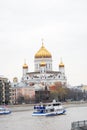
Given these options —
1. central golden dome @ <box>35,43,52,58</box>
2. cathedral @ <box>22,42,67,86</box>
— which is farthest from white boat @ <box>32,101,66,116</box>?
central golden dome @ <box>35,43,52,58</box>

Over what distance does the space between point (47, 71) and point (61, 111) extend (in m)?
82.2

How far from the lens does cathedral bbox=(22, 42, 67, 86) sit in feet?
540

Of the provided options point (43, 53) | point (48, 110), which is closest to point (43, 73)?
point (43, 53)

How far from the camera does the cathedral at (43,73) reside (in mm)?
164500

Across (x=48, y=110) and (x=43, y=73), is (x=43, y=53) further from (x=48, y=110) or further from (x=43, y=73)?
(x=48, y=110)

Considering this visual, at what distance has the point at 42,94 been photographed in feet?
482

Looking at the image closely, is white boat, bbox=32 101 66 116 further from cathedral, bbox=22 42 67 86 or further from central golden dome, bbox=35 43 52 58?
central golden dome, bbox=35 43 52 58

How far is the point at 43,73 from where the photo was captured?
164 m

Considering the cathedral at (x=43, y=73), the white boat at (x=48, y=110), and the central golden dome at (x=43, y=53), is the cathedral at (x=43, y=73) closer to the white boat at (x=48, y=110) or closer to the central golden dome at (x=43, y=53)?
the central golden dome at (x=43, y=53)

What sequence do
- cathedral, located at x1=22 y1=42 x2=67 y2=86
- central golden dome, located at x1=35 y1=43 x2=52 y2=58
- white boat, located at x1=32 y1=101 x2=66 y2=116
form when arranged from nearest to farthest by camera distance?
white boat, located at x1=32 y1=101 x2=66 y2=116, cathedral, located at x1=22 y1=42 x2=67 y2=86, central golden dome, located at x1=35 y1=43 x2=52 y2=58

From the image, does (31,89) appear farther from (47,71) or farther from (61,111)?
(61,111)

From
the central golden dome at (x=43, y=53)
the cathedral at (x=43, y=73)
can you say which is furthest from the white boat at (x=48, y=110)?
the central golden dome at (x=43, y=53)

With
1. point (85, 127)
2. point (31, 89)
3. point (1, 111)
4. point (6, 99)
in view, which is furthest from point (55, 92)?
point (85, 127)

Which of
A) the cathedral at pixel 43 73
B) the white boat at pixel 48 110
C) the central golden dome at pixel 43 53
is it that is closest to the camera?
the white boat at pixel 48 110
